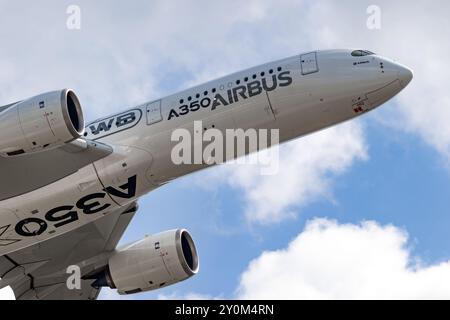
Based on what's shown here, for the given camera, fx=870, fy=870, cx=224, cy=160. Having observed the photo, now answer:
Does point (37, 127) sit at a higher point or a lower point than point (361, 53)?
lower

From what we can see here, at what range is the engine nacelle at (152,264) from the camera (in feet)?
106

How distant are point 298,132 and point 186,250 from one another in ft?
23.1

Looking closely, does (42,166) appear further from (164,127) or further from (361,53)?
(361,53)

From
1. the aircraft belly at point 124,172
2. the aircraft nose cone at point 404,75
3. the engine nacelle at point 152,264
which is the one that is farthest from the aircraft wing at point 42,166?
the aircraft nose cone at point 404,75

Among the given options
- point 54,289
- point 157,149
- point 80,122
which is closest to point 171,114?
point 157,149

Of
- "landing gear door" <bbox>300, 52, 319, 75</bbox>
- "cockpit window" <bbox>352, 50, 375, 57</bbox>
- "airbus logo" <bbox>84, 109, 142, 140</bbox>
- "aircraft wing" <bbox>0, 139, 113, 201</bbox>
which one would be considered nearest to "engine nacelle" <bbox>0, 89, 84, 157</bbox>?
"aircraft wing" <bbox>0, 139, 113, 201</bbox>

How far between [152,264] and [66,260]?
3771 mm

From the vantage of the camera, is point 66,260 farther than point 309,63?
Yes

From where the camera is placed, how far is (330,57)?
97.2 ft

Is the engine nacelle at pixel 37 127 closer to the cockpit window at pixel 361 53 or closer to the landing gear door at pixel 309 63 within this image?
the landing gear door at pixel 309 63

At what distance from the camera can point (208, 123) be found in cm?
2909

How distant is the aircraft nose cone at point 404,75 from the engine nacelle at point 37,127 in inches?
422

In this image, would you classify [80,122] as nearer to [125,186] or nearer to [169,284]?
[125,186]

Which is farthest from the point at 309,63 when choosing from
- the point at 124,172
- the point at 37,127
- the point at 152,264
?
the point at 152,264
